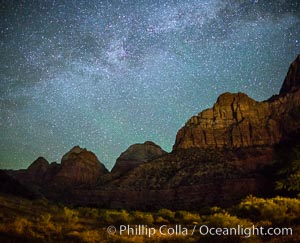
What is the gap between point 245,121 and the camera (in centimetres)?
13262

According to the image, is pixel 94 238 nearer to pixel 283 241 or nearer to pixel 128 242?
pixel 128 242

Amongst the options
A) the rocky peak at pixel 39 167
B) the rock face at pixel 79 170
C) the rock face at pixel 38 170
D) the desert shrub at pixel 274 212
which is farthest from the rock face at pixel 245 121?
the desert shrub at pixel 274 212

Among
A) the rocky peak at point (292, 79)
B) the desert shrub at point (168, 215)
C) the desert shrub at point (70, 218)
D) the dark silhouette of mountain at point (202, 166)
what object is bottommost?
the desert shrub at point (168, 215)

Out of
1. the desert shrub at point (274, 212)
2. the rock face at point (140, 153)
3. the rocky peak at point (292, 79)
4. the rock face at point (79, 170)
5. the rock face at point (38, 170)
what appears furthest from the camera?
the rock face at point (140, 153)

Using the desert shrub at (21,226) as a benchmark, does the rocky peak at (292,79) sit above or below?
above

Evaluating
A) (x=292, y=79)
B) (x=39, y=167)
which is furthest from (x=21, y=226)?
(x=39, y=167)

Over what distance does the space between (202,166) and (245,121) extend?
56.2m

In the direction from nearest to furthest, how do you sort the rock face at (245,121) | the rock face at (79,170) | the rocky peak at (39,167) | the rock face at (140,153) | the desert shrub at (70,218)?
the desert shrub at (70,218) → the rock face at (245,121) → the rock face at (79,170) → the rocky peak at (39,167) → the rock face at (140,153)

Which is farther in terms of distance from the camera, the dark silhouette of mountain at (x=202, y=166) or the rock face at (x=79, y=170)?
the rock face at (x=79, y=170)

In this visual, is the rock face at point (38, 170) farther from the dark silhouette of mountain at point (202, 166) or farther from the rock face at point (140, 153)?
the rock face at point (140, 153)

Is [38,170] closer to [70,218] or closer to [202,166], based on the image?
[202,166]

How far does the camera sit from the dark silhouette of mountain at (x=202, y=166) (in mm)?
76375

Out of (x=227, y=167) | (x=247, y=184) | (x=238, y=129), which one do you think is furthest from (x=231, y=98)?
(x=247, y=184)

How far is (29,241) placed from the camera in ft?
31.0
